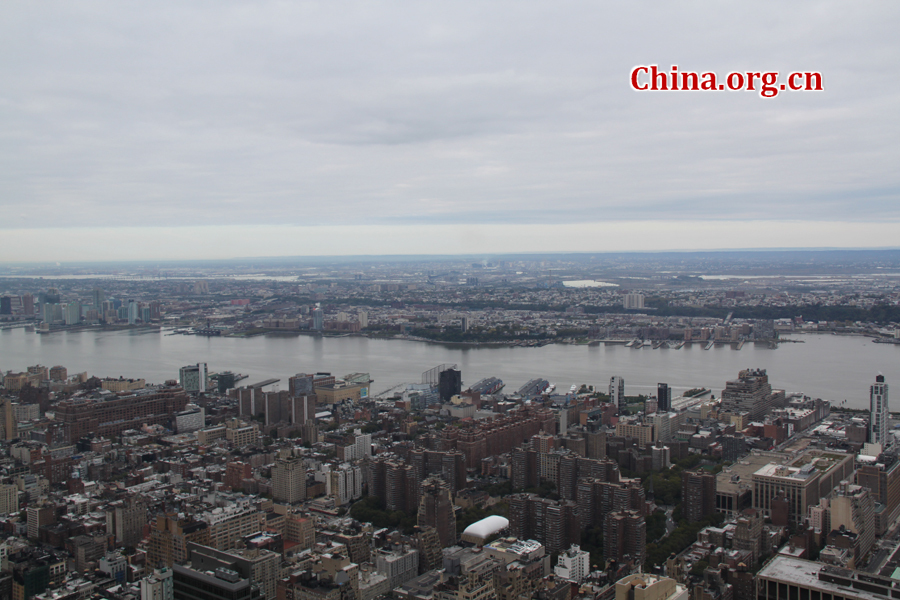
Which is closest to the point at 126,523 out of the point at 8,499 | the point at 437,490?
the point at 8,499

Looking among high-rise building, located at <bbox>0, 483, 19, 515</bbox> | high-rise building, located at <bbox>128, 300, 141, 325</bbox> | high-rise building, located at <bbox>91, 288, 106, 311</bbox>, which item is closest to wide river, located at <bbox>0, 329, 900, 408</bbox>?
high-rise building, located at <bbox>128, 300, 141, 325</bbox>

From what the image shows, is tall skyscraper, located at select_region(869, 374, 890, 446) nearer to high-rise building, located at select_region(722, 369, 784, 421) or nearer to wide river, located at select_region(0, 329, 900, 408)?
high-rise building, located at select_region(722, 369, 784, 421)

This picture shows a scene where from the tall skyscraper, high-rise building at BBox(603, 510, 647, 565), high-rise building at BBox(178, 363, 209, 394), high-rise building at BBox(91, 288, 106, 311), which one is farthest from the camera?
high-rise building at BBox(91, 288, 106, 311)

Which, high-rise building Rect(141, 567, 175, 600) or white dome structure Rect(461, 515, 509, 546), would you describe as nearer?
high-rise building Rect(141, 567, 175, 600)

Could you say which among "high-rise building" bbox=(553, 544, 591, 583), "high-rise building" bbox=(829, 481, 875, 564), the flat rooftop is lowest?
"high-rise building" bbox=(553, 544, 591, 583)

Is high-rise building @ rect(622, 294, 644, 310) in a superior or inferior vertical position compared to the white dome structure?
superior

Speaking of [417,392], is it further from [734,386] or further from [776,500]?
[776,500]

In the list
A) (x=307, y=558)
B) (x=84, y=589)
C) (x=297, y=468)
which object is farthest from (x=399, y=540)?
(x=84, y=589)

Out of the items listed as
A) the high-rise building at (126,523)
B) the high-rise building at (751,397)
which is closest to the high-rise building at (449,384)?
the high-rise building at (751,397)
